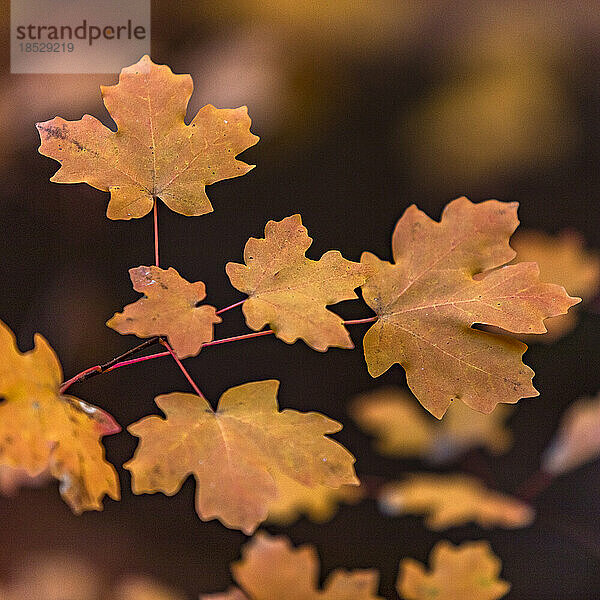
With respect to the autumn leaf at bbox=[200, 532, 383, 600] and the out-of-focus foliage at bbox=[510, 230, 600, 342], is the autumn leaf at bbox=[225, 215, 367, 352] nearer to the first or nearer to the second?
the autumn leaf at bbox=[200, 532, 383, 600]

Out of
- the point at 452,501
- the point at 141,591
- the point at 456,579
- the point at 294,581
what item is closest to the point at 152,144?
the point at 294,581

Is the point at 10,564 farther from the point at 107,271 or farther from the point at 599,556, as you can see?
the point at 599,556

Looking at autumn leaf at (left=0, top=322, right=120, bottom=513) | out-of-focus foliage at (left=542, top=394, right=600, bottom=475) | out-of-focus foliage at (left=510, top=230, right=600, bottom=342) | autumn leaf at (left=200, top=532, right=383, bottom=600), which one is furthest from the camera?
out-of-focus foliage at (left=542, top=394, right=600, bottom=475)

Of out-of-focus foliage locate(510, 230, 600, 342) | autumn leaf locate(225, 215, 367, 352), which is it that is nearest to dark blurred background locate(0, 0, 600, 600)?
out-of-focus foliage locate(510, 230, 600, 342)

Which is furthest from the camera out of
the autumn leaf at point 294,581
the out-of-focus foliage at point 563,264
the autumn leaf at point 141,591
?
the autumn leaf at point 141,591

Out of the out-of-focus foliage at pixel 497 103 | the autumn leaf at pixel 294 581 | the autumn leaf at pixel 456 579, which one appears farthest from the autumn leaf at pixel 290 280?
the out-of-focus foliage at pixel 497 103

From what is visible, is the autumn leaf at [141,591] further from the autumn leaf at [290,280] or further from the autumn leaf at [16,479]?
the autumn leaf at [290,280]

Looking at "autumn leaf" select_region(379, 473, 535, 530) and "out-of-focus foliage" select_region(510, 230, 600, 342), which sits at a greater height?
"out-of-focus foliage" select_region(510, 230, 600, 342)
